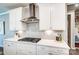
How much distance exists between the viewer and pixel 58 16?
175 cm

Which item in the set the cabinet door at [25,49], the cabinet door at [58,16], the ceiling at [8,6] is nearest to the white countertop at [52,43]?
the cabinet door at [25,49]

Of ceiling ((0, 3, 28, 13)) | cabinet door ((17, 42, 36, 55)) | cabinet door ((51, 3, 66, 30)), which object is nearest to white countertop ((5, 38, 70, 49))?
cabinet door ((17, 42, 36, 55))

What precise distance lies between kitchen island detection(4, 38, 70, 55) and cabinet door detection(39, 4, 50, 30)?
0.22m

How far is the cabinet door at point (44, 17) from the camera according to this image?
5.79 ft

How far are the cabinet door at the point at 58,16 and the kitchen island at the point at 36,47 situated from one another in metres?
0.25

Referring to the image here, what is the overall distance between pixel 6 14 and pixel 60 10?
0.85 metres

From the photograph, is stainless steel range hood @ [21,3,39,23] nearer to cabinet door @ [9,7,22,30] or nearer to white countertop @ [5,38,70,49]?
cabinet door @ [9,7,22,30]

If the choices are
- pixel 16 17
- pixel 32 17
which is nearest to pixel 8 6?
pixel 16 17

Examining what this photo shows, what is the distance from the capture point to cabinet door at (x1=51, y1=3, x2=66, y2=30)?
1.74 meters

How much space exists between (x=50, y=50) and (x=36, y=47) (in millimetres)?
221

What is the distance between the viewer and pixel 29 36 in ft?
5.81

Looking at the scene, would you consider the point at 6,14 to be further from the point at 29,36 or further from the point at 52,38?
the point at 52,38
